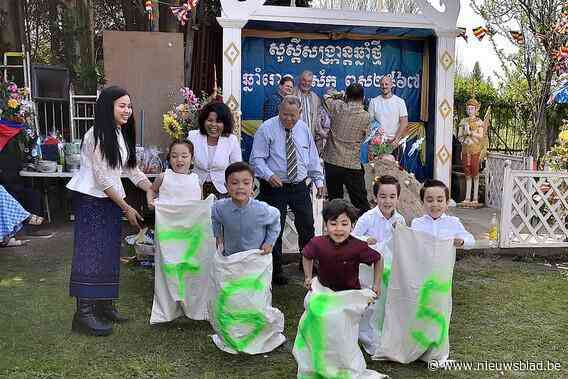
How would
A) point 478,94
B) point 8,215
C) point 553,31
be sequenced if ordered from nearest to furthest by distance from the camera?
point 8,215
point 553,31
point 478,94

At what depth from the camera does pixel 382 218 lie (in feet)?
13.1

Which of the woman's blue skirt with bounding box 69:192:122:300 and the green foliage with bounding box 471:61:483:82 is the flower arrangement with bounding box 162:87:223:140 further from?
the green foliage with bounding box 471:61:483:82

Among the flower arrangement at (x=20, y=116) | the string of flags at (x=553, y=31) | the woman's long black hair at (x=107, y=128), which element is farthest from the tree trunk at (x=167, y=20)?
the woman's long black hair at (x=107, y=128)

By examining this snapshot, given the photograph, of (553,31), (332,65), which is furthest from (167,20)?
(553,31)

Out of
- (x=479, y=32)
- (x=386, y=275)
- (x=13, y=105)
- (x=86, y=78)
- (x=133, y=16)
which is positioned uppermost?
(x=133, y=16)

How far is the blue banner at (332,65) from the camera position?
8312mm

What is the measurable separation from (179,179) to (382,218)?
1.59 meters

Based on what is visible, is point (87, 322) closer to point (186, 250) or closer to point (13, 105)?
point (186, 250)

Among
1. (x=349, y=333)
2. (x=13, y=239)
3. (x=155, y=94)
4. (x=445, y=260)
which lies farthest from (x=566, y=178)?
(x=13, y=239)

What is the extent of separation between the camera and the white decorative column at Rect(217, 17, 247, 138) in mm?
7336

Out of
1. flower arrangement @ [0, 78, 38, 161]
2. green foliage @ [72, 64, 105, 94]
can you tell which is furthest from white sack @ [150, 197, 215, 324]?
green foliage @ [72, 64, 105, 94]

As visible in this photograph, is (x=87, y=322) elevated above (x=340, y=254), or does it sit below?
below

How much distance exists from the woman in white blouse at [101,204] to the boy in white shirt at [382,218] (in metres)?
1.44

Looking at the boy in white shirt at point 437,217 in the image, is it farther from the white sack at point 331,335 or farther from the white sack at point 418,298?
the white sack at point 331,335
